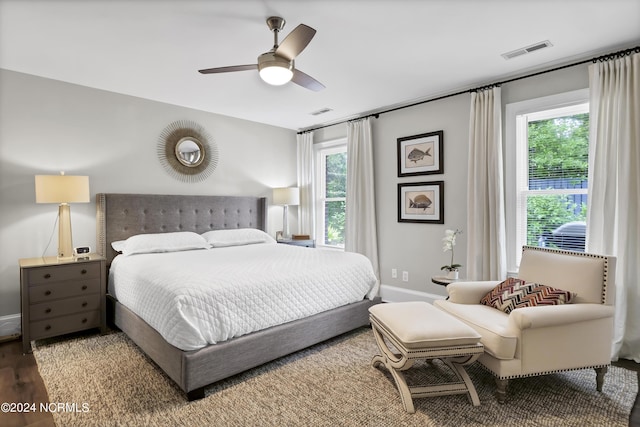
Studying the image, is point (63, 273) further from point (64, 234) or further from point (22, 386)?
point (22, 386)

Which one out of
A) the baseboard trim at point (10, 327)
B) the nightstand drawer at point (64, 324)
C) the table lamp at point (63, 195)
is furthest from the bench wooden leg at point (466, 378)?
the baseboard trim at point (10, 327)

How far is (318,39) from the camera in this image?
2.57m

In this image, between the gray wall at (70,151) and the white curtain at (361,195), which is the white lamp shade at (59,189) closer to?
the gray wall at (70,151)

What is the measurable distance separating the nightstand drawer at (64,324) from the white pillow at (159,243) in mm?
627

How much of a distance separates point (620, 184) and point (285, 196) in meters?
3.68

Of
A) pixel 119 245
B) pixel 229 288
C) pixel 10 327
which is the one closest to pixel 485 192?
pixel 229 288

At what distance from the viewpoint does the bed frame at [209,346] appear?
2121 millimetres

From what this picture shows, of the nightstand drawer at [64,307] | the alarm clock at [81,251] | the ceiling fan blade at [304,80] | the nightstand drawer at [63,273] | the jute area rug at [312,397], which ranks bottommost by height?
the jute area rug at [312,397]

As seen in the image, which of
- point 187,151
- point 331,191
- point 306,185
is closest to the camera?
point 187,151

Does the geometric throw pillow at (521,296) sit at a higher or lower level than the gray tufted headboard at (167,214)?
lower

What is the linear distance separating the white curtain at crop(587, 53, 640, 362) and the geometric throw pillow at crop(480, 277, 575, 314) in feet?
2.56

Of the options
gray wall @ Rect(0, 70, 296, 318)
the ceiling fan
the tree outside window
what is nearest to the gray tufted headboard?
gray wall @ Rect(0, 70, 296, 318)

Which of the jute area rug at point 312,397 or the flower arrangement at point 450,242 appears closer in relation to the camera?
the jute area rug at point 312,397

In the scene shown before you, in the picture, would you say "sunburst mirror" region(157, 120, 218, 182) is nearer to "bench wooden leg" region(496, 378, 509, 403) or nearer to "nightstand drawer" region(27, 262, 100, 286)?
"nightstand drawer" region(27, 262, 100, 286)
